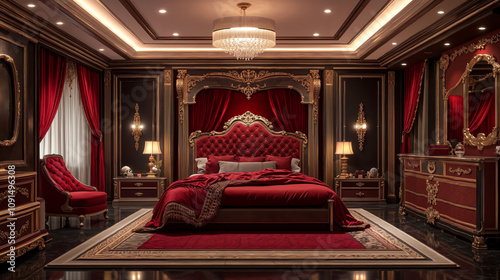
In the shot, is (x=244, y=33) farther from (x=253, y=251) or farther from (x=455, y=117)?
(x=455, y=117)

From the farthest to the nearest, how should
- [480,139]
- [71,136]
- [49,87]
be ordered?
[71,136]
[49,87]
[480,139]

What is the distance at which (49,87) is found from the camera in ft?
18.0

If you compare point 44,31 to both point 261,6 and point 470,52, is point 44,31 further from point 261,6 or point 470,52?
point 470,52

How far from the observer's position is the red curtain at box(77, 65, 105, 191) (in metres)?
6.66

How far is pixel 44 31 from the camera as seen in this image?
496cm

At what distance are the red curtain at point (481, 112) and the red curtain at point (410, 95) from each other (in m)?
1.50

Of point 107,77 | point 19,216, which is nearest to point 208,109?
point 107,77

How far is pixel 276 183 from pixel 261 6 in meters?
2.20

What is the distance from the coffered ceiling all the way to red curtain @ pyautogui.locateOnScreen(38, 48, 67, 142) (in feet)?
1.47

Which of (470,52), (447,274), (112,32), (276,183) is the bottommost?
(447,274)

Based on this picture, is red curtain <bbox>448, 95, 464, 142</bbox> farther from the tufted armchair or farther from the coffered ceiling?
the tufted armchair

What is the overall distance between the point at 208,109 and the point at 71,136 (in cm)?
235

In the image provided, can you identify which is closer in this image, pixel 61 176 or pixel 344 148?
pixel 61 176

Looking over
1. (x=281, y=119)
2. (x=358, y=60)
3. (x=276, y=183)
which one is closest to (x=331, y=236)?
(x=276, y=183)
